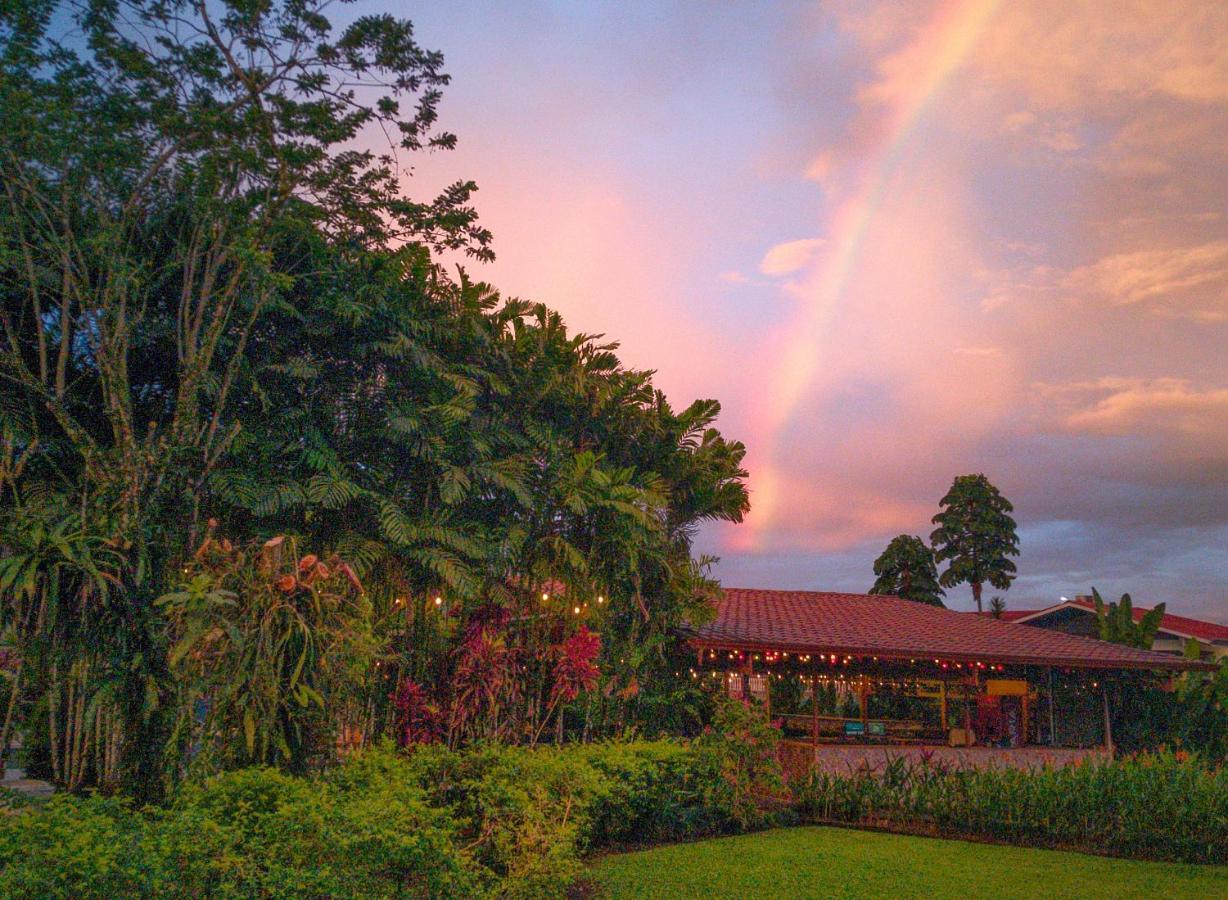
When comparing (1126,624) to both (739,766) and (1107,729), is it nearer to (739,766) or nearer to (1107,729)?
(1107,729)

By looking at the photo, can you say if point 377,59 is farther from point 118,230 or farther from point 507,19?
point 118,230

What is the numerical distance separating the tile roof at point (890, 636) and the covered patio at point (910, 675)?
0.03m

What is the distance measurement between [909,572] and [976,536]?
4738 mm

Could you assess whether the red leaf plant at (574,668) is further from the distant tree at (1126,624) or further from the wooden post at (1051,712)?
the distant tree at (1126,624)

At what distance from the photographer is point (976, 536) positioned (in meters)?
45.3

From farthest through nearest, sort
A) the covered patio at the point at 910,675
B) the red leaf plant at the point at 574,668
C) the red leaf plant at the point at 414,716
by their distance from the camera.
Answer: the covered patio at the point at 910,675 → the red leaf plant at the point at 574,668 → the red leaf plant at the point at 414,716

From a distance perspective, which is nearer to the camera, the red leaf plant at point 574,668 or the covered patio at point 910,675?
the red leaf plant at point 574,668

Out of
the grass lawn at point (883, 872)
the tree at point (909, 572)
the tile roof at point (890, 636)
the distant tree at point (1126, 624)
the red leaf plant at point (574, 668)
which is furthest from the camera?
the tree at point (909, 572)

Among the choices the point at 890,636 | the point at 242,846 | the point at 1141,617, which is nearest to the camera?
the point at 242,846

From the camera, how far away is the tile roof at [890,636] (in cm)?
1741

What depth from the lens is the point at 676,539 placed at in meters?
17.2

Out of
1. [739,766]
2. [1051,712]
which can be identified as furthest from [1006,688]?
[739,766]

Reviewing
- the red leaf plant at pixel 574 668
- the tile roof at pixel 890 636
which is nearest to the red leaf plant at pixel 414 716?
the red leaf plant at pixel 574 668

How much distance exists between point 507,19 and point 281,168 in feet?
10.7
